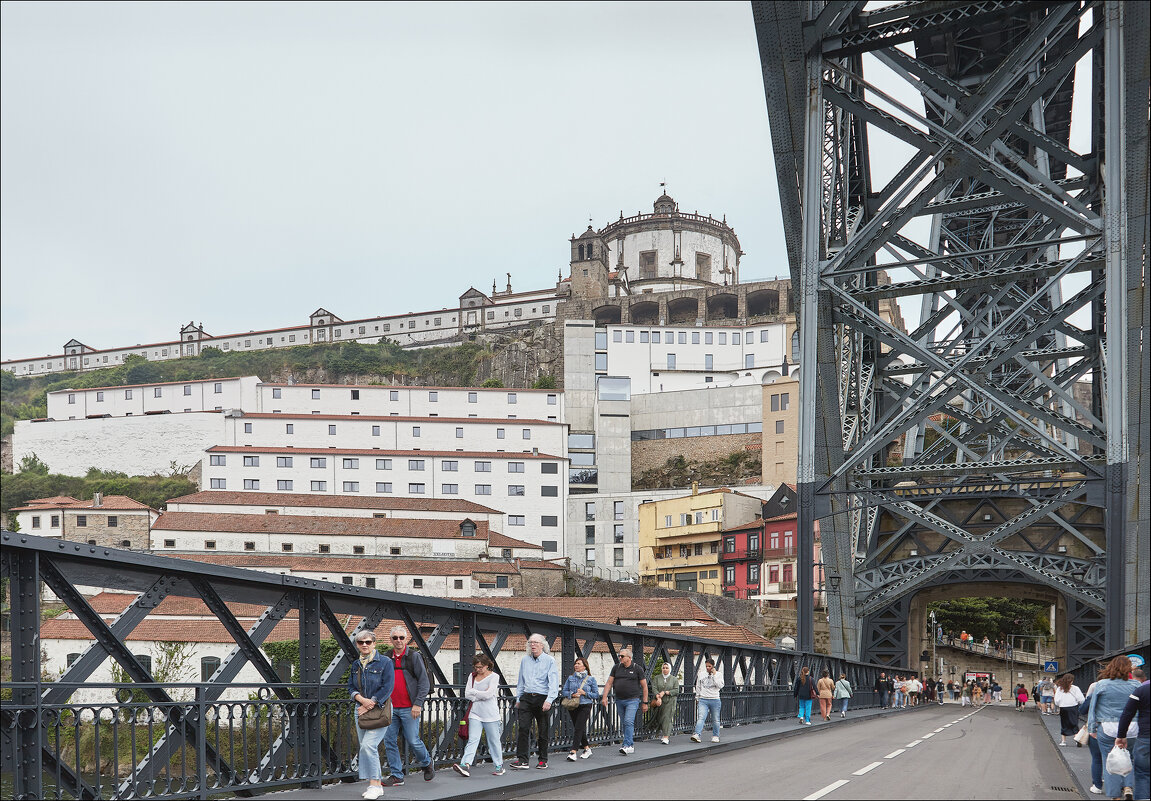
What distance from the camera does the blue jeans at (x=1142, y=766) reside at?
9195 mm

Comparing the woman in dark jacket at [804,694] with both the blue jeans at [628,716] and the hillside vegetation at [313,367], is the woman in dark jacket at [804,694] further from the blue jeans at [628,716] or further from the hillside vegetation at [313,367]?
the hillside vegetation at [313,367]

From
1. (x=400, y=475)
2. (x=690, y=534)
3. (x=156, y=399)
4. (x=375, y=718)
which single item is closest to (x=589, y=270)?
(x=400, y=475)

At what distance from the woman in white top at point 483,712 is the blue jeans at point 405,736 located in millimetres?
944

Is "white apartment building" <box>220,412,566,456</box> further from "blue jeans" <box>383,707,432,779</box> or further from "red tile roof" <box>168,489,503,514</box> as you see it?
"blue jeans" <box>383,707,432,779</box>

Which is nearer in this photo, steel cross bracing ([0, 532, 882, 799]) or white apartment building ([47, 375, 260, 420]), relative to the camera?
steel cross bracing ([0, 532, 882, 799])

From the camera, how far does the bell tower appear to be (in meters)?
121

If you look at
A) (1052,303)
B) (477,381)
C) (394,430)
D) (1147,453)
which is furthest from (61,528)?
(1147,453)

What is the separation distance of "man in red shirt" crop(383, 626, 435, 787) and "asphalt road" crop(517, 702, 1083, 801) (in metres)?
1.35

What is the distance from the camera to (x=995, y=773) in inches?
521

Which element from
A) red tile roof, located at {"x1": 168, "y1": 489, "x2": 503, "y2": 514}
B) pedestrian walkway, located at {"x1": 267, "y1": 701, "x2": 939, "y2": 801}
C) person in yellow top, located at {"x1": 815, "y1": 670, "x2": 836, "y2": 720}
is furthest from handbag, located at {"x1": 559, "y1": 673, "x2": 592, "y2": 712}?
red tile roof, located at {"x1": 168, "y1": 489, "x2": 503, "y2": 514}

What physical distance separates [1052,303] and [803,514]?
12.8 m

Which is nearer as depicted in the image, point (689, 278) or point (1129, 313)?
point (1129, 313)

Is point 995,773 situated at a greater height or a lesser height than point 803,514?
lesser

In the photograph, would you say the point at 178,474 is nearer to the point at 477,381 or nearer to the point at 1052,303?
the point at 477,381
